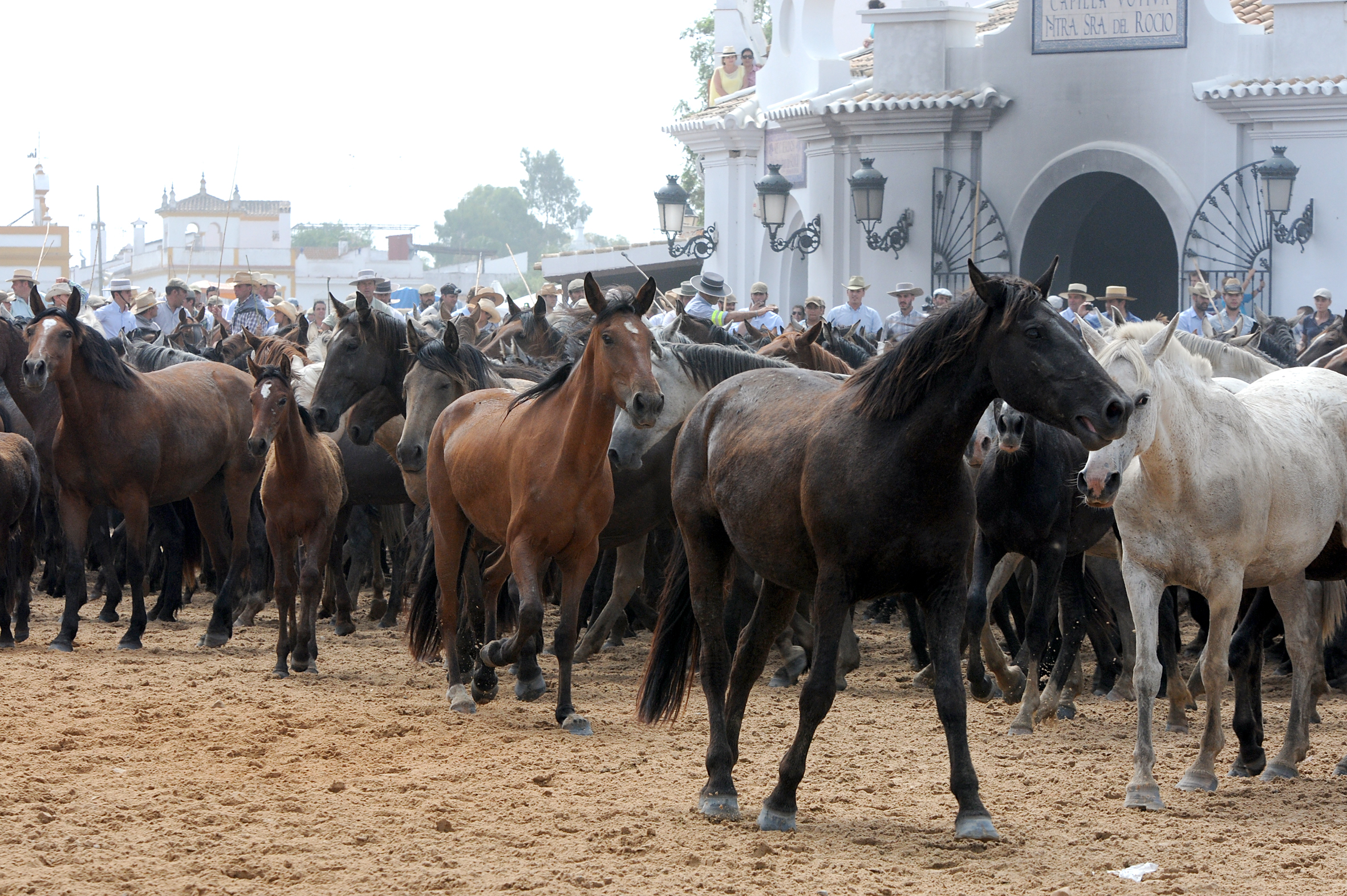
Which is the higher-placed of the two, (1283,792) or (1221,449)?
(1221,449)

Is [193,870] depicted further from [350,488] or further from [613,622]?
[350,488]

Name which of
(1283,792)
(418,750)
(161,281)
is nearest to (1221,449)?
(1283,792)

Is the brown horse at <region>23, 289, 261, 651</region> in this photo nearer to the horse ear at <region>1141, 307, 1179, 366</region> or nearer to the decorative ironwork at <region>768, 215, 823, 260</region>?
the horse ear at <region>1141, 307, 1179, 366</region>

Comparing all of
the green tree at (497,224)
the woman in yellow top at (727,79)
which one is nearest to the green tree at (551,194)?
the green tree at (497,224)

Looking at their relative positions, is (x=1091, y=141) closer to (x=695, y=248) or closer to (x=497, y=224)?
(x=695, y=248)

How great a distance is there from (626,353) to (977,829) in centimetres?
297

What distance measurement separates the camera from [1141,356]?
242 inches

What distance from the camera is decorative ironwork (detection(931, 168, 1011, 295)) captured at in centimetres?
1953

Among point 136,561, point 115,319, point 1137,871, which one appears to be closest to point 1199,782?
point 1137,871

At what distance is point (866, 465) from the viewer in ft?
18.1

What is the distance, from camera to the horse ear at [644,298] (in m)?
7.46

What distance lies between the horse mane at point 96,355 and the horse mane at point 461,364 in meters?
2.49

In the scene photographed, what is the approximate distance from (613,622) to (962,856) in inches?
201

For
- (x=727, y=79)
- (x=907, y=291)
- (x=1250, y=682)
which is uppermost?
(x=727, y=79)
